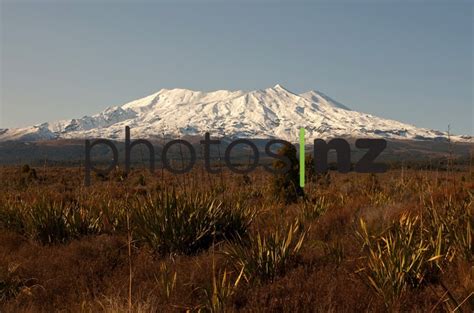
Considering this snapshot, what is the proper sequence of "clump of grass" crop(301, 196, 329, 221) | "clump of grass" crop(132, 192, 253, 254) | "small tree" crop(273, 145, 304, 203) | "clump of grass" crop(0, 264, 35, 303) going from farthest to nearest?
"small tree" crop(273, 145, 304, 203), "clump of grass" crop(301, 196, 329, 221), "clump of grass" crop(132, 192, 253, 254), "clump of grass" crop(0, 264, 35, 303)

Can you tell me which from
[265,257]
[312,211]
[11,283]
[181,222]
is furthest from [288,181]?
[11,283]

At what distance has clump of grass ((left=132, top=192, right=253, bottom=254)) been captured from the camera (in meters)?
6.75

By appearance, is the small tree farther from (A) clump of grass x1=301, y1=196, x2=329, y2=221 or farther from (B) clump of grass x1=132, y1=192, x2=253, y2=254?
(B) clump of grass x1=132, y1=192, x2=253, y2=254

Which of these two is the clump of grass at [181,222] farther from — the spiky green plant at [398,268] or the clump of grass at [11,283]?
the spiky green plant at [398,268]

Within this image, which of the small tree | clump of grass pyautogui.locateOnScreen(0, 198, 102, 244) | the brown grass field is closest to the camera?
the brown grass field

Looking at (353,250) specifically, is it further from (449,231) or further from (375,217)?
(375,217)

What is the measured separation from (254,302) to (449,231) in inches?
118

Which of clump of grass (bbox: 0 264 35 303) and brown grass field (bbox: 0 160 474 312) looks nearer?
brown grass field (bbox: 0 160 474 312)

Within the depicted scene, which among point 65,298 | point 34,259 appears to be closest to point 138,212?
point 34,259

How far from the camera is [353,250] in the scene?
6508 millimetres

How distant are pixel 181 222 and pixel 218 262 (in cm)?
99

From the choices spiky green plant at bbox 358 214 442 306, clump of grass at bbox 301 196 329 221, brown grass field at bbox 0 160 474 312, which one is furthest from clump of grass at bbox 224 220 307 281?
clump of grass at bbox 301 196 329 221

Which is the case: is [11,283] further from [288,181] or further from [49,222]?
[288,181]

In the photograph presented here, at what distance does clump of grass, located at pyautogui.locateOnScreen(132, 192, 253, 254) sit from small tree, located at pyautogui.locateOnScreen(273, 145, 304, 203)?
7203 mm
